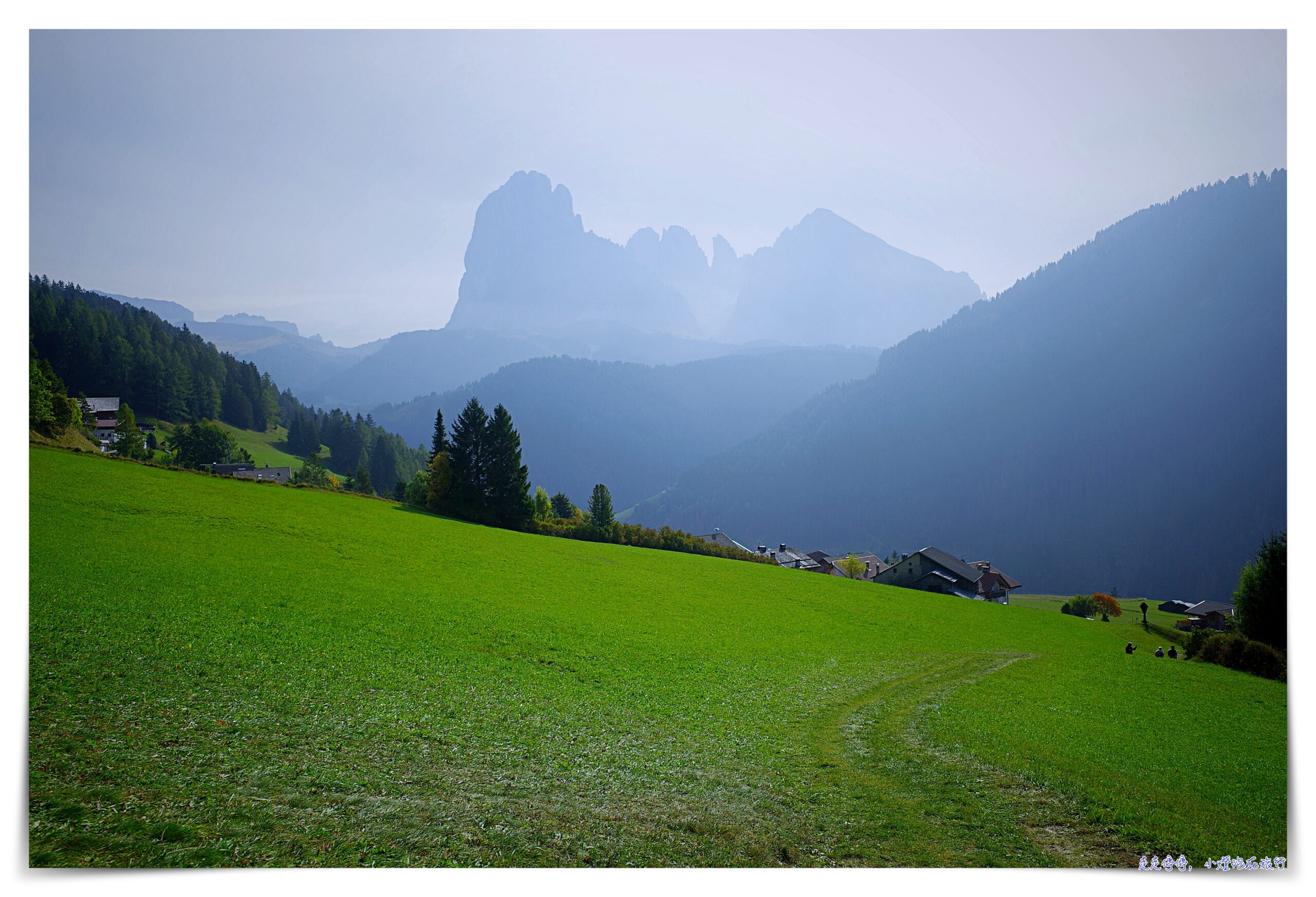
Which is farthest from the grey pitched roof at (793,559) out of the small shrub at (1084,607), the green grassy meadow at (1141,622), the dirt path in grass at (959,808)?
the dirt path in grass at (959,808)

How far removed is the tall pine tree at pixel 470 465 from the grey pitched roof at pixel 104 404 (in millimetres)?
11522

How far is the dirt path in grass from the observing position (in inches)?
243

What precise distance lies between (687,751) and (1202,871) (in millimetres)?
5589

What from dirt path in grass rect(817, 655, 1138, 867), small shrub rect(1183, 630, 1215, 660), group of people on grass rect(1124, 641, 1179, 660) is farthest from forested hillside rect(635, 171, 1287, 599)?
dirt path in grass rect(817, 655, 1138, 867)

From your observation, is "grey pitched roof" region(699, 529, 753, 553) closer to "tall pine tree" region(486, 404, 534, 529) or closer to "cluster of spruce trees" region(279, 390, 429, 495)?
"tall pine tree" region(486, 404, 534, 529)

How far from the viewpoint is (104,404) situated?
52.5ft

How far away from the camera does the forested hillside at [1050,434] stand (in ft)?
312

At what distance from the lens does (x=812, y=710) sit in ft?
31.3

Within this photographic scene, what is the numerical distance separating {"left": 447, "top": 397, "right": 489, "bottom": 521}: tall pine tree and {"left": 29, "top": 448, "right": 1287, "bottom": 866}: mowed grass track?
38.5 ft

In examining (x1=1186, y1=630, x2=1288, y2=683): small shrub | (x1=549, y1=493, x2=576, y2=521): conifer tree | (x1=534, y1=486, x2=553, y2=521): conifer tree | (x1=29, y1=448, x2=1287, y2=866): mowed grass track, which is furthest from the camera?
(x1=549, y1=493, x2=576, y2=521): conifer tree

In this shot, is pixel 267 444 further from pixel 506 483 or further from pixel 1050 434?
pixel 1050 434

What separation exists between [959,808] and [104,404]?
20922 millimetres
